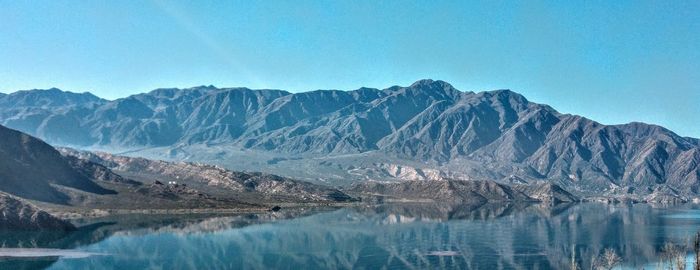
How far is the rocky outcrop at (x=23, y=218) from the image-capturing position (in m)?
134

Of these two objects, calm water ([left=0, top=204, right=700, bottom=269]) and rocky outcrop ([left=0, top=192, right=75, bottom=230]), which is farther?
rocky outcrop ([left=0, top=192, right=75, bottom=230])

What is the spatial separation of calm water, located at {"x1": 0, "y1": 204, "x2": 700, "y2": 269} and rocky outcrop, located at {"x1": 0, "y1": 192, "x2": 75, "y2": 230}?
20.3 ft

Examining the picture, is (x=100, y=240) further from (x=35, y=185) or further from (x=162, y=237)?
(x=35, y=185)

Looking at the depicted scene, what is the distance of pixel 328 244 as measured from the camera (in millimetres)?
125562

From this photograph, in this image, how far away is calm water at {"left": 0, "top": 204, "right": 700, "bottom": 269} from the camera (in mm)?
98812

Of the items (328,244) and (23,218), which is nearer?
(328,244)

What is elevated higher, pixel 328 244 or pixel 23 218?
pixel 23 218

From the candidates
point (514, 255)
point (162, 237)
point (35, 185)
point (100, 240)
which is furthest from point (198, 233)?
point (35, 185)

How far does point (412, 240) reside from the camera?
435 feet

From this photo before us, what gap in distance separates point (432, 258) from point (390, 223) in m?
73.3

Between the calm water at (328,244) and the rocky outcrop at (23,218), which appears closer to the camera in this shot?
the calm water at (328,244)

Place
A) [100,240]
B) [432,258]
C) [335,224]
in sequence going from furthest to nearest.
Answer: [335,224] → [100,240] → [432,258]

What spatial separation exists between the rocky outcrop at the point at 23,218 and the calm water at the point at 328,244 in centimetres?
618

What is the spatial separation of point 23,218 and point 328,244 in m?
60.7
